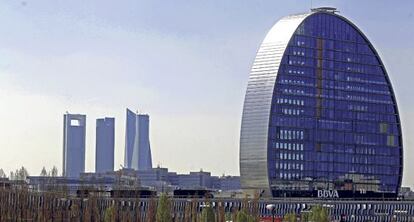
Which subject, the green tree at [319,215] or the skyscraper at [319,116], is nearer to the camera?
the green tree at [319,215]

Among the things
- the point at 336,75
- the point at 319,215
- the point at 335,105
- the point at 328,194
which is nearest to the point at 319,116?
the point at 335,105

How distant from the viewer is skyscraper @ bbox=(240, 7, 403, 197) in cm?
14025

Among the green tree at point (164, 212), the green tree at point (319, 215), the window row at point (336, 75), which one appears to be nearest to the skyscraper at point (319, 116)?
the window row at point (336, 75)

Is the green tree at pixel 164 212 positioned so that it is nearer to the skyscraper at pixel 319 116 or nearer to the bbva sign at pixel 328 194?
the skyscraper at pixel 319 116

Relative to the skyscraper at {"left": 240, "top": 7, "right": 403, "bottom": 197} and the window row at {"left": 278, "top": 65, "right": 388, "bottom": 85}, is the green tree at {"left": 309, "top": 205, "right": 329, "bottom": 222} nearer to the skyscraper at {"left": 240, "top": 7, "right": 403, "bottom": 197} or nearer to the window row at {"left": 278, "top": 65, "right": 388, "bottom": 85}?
the skyscraper at {"left": 240, "top": 7, "right": 403, "bottom": 197}

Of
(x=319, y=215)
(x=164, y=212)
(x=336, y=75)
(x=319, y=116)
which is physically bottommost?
(x=319, y=215)

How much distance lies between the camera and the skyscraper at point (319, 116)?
14025 cm

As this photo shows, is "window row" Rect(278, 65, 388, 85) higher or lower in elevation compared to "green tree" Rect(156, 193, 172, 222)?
higher

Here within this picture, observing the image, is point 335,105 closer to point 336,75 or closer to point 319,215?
point 336,75

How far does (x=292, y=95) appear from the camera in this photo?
142 meters

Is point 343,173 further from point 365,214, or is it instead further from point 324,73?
point 365,214

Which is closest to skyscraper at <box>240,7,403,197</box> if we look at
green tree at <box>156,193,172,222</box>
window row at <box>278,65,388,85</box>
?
window row at <box>278,65,388,85</box>

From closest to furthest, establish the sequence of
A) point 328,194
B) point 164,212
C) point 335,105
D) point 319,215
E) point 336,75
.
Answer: point 319,215 < point 164,212 < point 328,194 < point 336,75 < point 335,105

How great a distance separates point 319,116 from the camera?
145 metres
